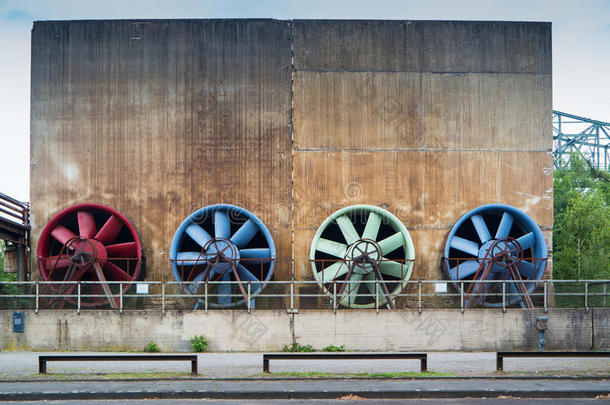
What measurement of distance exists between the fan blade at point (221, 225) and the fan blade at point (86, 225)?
4330 mm

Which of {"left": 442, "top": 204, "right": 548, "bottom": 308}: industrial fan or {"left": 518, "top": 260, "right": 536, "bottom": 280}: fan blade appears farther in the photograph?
{"left": 518, "top": 260, "right": 536, "bottom": 280}: fan blade

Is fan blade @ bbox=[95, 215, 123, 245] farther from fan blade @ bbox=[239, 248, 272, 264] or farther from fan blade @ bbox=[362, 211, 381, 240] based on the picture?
fan blade @ bbox=[362, 211, 381, 240]

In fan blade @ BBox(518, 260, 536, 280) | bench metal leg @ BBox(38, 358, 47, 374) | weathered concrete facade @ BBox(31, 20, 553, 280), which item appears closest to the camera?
bench metal leg @ BBox(38, 358, 47, 374)

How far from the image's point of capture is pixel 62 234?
24172mm

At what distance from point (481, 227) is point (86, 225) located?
13.4 metres

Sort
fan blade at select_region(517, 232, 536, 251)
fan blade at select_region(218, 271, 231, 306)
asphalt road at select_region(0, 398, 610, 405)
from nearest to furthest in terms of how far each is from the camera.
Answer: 1. asphalt road at select_region(0, 398, 610, 405)
2. fan blade at select_region(218, 271, 231, 306)
3. fan blade at select_region(517, 232, 536, 251)

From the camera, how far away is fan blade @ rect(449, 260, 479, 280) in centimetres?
2395

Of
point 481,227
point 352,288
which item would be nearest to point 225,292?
point 352,288

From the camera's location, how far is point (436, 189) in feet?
83.1

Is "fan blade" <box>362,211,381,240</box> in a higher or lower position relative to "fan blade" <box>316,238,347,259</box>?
higher

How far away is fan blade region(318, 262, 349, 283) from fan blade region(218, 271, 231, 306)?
3086 millimetres

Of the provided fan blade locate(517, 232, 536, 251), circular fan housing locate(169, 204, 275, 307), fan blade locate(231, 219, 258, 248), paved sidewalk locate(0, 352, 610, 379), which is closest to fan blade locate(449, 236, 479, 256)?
fan blade locate(517, 232, 536, 251)

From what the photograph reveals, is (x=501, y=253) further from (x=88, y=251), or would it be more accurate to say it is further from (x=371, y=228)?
(x=88, y=251)

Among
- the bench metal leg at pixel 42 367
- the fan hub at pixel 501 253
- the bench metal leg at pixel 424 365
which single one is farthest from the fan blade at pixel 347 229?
the bench metal leg at pixel 42 367
